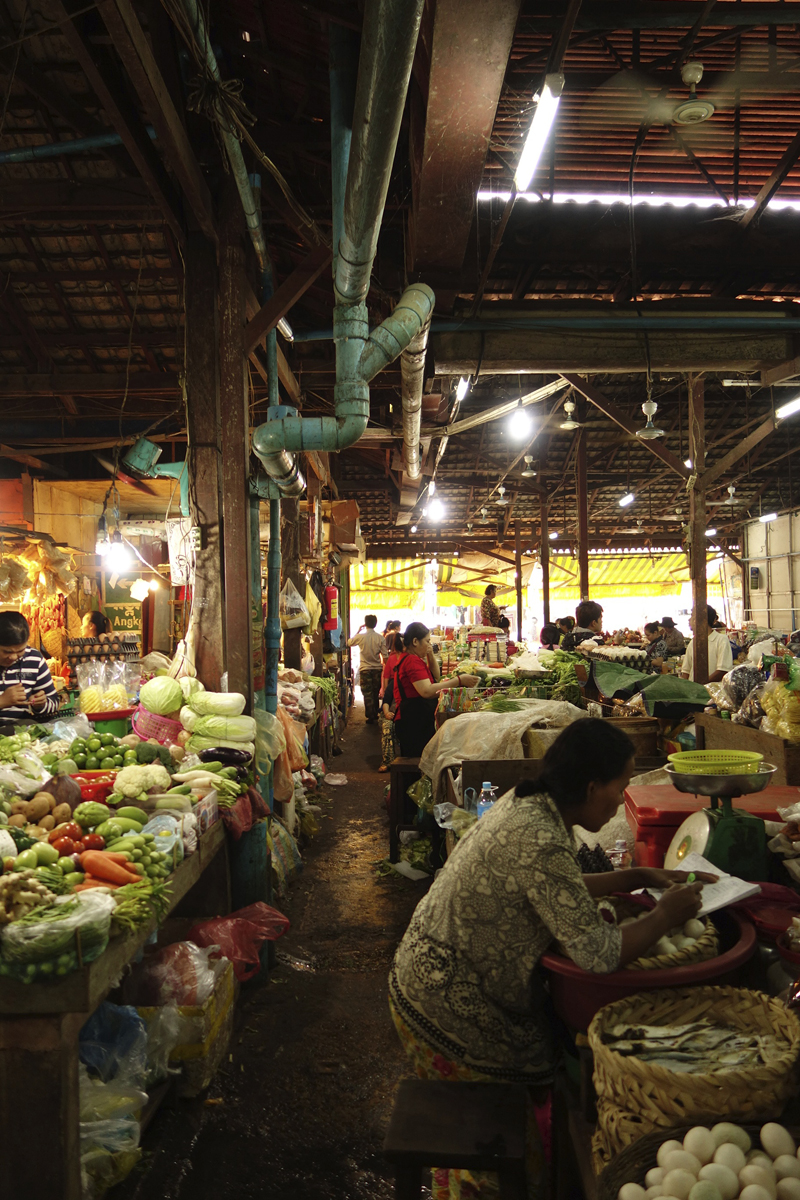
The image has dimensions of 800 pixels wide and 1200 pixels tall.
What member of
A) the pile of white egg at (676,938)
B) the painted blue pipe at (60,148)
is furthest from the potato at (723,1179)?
the painted blue pipe at (60,148)

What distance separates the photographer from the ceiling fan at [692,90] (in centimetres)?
441

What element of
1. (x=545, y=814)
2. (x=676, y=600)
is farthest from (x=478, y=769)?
(x=676, y=600)

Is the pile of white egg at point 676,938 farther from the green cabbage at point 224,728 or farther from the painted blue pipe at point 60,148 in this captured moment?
the painted blue pipe at point 60,148

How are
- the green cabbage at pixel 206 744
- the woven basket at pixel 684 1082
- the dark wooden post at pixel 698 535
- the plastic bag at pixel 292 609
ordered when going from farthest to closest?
the dark wooden post at pixel 698 535 → the plastic bag at pixel 292 609 → the green cabbage at pixel 206 744 → the woven basket at pixel 684 1082

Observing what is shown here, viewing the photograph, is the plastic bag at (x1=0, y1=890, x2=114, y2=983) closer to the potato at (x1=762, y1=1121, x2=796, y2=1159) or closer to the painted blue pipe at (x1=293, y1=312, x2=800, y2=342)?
the potato at (x1=762, y1=1121, x2=796, y2=1159)

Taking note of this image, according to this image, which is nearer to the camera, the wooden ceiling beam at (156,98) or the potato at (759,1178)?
the potato at (759,1178)

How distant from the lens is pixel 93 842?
3279 millimetres

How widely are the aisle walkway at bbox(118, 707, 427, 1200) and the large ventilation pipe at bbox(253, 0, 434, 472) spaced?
146 inches

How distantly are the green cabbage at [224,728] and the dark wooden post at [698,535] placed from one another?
748cm

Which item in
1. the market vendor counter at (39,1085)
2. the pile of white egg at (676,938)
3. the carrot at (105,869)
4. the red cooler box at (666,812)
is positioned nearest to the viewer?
the pile of white egg at (676,938)

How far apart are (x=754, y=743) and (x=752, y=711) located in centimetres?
33

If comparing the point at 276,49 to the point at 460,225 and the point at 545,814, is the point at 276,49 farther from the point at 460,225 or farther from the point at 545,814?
the point at 545,814

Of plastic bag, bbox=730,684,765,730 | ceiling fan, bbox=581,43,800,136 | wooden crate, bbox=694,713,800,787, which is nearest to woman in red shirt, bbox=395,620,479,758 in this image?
wooden crate, bbox=694,713,800,787

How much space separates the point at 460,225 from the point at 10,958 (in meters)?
4.73
